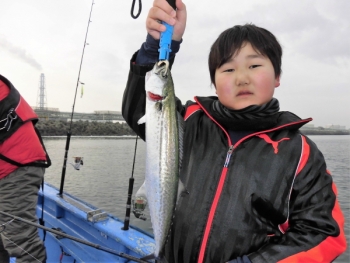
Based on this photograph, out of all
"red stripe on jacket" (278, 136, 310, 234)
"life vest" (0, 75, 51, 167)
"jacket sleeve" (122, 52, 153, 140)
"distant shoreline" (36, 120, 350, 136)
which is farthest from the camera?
"distant shoreline" (36, 120, 350, 136)

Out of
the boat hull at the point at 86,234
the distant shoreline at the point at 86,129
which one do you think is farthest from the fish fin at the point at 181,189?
the distant shoreline at the point at 86,129

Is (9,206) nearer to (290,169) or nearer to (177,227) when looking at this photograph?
(177,227)

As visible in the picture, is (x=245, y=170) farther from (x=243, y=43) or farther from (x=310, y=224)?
(x=243, y=43)

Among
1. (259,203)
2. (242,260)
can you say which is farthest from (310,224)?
(242,260)

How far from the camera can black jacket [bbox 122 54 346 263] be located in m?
1.54

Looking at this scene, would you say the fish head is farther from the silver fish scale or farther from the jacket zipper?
the jacket zipper

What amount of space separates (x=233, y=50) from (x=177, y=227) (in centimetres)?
122

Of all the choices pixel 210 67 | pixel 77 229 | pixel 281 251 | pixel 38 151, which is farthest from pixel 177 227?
pixel 77 229

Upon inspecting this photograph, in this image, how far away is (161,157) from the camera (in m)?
1.68

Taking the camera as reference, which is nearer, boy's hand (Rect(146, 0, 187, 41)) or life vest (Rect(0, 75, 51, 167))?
boy's hand (Rect(146, 0, 187, 41))

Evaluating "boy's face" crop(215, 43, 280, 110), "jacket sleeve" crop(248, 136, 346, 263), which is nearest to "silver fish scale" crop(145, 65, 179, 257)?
"boy's face" crop(215, 43, 280, 110)

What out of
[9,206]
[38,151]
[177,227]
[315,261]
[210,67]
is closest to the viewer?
[315,261]

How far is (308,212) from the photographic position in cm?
155

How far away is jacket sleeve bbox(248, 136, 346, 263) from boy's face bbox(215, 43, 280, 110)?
1.51 ft
